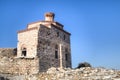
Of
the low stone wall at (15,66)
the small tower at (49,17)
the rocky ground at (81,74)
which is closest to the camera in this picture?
the rocky ground at (81,74)

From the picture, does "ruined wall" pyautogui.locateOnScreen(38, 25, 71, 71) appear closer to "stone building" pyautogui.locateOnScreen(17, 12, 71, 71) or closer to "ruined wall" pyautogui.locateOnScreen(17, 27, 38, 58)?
"stone building" pyautogui.locateOnScreen(17, 12, 71, 71)

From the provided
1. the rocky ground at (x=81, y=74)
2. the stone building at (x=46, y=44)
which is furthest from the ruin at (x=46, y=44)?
the rocky ground at (x=81, y=74)

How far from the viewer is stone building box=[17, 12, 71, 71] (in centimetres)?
2415

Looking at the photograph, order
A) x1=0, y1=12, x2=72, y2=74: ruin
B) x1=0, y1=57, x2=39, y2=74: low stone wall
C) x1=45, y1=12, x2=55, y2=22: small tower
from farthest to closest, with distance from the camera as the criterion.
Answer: x1=45, y1=12, x2=55, y2=22: small tower → x1=0, y1=12, x2=72, y2=74: ruin → x1=0, y1=57, x2=39, y2=74: low stone wall

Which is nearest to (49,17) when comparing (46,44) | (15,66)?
(46,44)

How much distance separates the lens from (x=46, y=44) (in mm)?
25109

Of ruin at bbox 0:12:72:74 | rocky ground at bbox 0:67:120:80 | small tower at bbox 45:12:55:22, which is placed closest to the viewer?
rocky ground at bbox 0:67:120:80

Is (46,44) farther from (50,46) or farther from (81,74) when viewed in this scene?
(81,74)

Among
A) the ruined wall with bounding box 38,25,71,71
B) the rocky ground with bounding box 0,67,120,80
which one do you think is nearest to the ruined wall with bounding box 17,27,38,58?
the ruined wall with bounding box 38,25,71,71

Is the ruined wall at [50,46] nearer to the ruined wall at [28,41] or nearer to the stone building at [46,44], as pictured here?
the stone building at [46,44]

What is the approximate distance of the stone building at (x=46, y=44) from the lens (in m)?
24.1

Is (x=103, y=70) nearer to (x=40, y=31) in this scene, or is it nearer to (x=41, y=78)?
(x=41, y=78)

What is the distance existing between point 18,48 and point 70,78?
1736 cm

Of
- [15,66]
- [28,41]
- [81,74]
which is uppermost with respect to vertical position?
[28,41]
